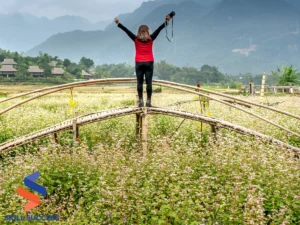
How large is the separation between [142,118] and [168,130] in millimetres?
2038

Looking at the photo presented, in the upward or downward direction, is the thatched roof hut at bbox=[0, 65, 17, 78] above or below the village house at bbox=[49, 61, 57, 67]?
below

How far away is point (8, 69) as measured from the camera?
8200cm

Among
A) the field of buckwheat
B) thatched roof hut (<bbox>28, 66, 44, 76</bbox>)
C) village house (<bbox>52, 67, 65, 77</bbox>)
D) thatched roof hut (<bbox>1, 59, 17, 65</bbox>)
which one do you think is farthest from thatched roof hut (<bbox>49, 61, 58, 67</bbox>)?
the field of buckwheat

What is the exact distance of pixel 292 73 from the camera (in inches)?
1693

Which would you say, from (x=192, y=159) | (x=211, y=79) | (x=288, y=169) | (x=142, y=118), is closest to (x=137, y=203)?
(x=192, y=159)

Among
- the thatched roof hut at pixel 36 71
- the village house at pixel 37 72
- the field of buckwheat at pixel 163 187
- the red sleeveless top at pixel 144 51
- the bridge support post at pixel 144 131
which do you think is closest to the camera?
the field of buckwheat at pixel 163 187

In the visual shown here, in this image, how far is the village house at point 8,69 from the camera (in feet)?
266

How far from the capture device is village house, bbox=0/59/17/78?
81.2 m

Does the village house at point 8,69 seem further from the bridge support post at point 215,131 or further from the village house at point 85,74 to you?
the bridge support post at point 215,131

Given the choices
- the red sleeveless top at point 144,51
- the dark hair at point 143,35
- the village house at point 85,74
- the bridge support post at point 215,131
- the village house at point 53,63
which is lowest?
the bridge support post at point 215,131

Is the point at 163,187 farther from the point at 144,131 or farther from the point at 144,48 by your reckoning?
the point at 144,48

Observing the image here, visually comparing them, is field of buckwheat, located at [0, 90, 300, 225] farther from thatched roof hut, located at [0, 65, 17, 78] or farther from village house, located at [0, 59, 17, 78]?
thatched roof hut, located at [0, 65, 17, 78]

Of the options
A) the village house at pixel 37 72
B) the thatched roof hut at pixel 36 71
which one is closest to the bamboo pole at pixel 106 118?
the village house at pixel 37 72

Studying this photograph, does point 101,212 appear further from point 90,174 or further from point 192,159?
point 192,159
